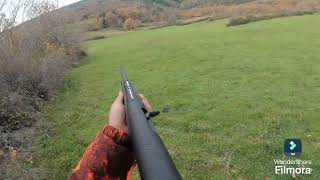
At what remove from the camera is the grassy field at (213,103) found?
387 inches

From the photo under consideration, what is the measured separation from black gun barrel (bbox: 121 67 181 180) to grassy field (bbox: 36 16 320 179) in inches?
290

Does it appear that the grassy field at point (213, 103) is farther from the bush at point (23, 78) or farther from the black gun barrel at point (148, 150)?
the black gun barrel at point (148, 150)

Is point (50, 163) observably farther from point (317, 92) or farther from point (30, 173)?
point (317, 92)

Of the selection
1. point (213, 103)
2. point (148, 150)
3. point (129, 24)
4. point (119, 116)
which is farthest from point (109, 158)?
point (129, 24)

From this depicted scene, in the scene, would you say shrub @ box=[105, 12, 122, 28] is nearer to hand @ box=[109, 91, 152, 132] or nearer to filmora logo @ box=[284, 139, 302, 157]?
filmora logo @ box=[284, 139, 302, 157]

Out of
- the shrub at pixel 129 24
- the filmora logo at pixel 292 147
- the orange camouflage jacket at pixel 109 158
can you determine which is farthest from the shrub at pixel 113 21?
the orange camouflage jacket at pixel 109 158

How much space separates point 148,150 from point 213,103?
14.1 meters

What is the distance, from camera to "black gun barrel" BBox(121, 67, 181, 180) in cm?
113

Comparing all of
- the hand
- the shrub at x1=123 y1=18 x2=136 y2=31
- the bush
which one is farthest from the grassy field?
the shrub at x1=123 y1=18 x2=136 y2=31

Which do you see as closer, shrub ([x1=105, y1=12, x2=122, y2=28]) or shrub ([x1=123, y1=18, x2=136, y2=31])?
shrub ([x1=123, y1=18, x2=136, y2=31])

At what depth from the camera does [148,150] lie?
1.23 metres

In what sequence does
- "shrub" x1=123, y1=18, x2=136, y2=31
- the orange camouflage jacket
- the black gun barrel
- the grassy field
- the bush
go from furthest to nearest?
"shrub" x1=123, y1=18, x2=136, y2=31 < the bush < the grassy field < the orange camouflage jacket < the black gun barrel

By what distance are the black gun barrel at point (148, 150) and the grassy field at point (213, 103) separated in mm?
7356

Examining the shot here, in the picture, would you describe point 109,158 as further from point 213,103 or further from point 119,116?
point 213,103
